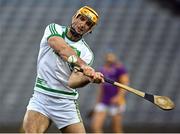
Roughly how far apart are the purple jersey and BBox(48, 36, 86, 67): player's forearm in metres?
4.63

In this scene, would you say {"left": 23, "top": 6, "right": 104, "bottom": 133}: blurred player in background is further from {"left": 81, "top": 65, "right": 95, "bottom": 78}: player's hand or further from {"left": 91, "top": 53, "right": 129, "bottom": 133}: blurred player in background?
{"left": 91, "top": 53, "right": 129, "bottom": 133}: blurred player in background

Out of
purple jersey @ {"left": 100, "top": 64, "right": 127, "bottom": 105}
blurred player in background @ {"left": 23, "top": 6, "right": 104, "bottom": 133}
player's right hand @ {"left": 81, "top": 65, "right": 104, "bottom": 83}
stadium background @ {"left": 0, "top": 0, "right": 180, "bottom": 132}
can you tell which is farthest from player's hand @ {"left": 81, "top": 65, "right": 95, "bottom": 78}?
stadium background @ {"left": 0, "top": 0, "right": 180, "bottom": 132}

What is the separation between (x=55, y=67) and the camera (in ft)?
20.5

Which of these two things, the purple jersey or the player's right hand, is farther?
the purple jersey

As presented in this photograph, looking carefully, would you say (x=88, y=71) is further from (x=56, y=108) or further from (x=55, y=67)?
(x=56, y=108)

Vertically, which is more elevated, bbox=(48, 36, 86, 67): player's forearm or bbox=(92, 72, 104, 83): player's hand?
bbox=(48, 36, 86, 67): player's forearm

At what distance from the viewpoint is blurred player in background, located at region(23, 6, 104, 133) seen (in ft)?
20.0

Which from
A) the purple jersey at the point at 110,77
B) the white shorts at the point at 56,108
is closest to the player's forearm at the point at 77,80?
the white shorts at the point at 56,108

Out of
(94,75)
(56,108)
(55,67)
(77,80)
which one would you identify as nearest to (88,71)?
(94,75)

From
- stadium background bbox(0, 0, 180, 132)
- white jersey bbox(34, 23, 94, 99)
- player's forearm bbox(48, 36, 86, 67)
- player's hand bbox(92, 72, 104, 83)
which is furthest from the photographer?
stadium background bbox(0, 0, 180, 132)

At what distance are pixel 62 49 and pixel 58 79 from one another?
0.40m

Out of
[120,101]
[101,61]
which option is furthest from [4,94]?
[120,101]

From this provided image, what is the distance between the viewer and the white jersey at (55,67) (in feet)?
20.5

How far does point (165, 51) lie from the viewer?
15.8 m
